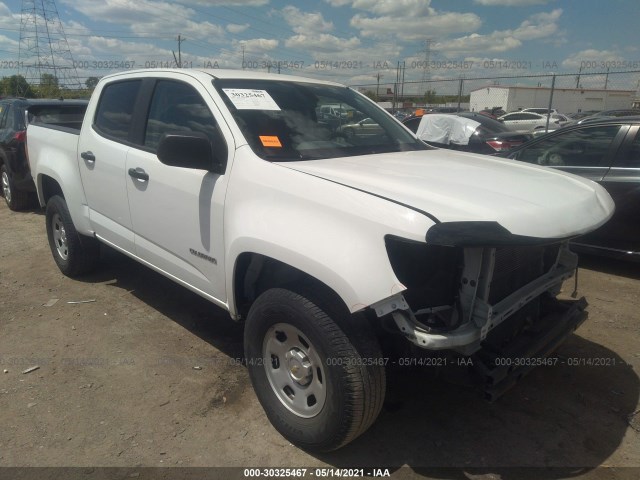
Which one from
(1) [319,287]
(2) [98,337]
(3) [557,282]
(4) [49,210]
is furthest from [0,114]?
(3) [557,282]

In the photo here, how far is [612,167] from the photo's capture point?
16.3 ft

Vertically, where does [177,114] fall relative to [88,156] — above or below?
above

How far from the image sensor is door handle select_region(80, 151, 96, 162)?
13.3 feet

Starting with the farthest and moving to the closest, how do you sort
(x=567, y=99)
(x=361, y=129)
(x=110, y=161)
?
(x=567, y=99) < (x=110, y=161) < (x=361, y=129)

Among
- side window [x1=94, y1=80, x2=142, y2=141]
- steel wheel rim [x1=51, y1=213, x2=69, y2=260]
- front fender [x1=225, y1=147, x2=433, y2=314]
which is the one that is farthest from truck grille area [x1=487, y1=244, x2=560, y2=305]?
steel wheel rim [x1=51, y1=213, x2=69, y2=260]

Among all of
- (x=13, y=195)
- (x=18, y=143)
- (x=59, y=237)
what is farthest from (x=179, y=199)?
(x=13, y=195)

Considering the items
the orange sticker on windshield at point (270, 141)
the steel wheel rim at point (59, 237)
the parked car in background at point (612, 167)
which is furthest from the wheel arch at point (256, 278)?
the parked car in background at point (612, 167)

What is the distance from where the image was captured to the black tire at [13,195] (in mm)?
8062

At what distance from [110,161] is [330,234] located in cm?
237

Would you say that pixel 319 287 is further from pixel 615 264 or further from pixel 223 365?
pixel 615 264

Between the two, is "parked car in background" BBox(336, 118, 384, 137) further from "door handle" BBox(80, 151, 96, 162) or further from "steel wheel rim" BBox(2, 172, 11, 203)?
"steel wheel rim" BBox(2, 172, 11, 203)

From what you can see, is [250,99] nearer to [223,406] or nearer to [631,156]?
[223,406]

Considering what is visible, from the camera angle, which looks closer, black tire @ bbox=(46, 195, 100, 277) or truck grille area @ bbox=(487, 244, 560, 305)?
truck grille area @ bbox=(487, 244, 560, 305)

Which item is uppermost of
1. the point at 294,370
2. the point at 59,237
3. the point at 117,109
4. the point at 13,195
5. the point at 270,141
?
the point at 117,109
